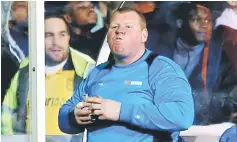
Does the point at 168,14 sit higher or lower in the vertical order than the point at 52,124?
higher

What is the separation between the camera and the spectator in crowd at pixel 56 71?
2.68 m

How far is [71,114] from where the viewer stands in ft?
8.90

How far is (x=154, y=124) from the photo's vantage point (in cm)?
262

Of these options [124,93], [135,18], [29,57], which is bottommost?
[124,93]

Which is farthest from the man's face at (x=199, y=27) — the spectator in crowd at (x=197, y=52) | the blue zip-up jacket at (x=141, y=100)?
the blue zip-up jacket at (x=141, y=100)

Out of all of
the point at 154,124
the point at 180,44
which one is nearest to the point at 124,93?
the point at 154,124

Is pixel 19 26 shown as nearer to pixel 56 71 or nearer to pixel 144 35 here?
pixel 56 71

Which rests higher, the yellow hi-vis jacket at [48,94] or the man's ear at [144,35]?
the man's ear at [144,35]

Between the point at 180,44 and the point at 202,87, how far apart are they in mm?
248

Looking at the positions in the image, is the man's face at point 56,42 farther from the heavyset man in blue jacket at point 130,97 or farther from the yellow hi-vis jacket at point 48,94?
the heavyset man in blue jacket at point 130,97

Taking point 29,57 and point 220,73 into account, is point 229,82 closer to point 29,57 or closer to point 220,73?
point 220,73

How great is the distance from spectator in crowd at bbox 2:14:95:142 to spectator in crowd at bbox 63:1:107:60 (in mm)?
33

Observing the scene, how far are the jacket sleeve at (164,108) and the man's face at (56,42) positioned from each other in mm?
418

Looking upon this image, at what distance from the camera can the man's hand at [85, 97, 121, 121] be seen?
262 centimetres
